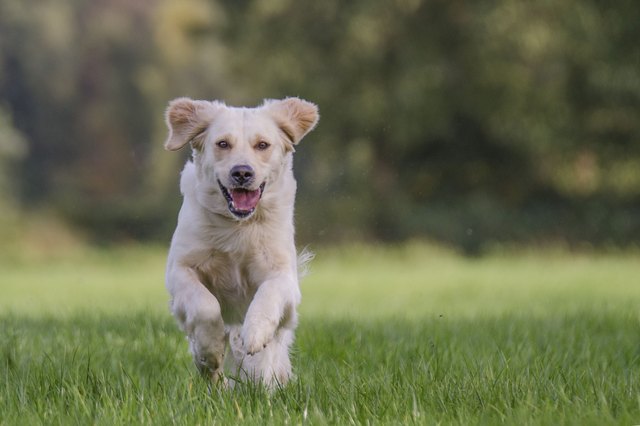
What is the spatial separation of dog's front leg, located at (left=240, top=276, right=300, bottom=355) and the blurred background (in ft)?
55.5

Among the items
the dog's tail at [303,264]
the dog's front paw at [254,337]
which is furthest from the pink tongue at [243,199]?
the dog's tail at [303,264]

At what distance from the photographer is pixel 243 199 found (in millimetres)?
4824

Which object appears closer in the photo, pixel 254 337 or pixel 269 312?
pixel 254 337

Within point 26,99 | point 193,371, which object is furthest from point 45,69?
point 193,371

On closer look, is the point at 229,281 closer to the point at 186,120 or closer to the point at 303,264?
the point at 303,264

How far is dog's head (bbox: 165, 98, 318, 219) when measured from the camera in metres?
4.78

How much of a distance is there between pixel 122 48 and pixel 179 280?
30804 millimetres

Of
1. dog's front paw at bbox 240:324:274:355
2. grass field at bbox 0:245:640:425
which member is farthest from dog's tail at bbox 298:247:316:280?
dog's front paw at bbox 240:324:274:355

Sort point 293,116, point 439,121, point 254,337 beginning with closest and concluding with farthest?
point 254,337 → point 293,116 → point 439,121

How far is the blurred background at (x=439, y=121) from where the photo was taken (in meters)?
21.2

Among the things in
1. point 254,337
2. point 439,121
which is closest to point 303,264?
point 254,337

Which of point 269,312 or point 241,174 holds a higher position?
point 241,174

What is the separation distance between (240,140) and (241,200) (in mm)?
321

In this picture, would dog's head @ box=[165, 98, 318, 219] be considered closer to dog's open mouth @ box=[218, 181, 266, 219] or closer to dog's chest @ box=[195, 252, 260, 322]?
dog's open mouth @ box=[218, 181, 266, 219]
